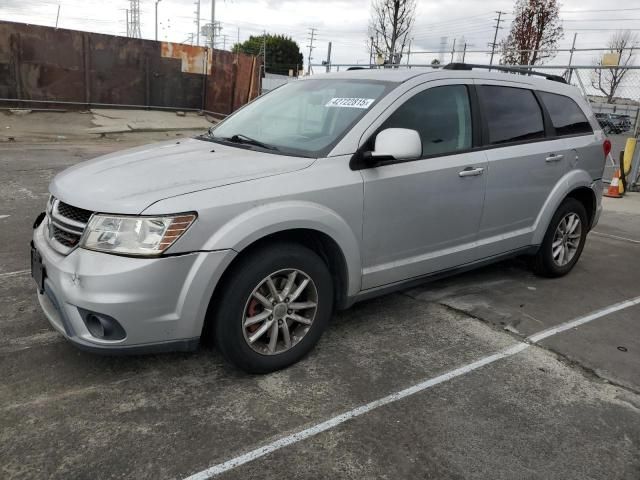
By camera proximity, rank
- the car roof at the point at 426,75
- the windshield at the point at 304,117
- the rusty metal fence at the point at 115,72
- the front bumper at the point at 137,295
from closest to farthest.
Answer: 1. the front bumper at the point at 137,295
2. the windshield at the point at 304,117
3. the car roof at the point at 426,75
4. the rusty metal fence at the point at 115,72

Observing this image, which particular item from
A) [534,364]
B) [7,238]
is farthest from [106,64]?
[534,364]

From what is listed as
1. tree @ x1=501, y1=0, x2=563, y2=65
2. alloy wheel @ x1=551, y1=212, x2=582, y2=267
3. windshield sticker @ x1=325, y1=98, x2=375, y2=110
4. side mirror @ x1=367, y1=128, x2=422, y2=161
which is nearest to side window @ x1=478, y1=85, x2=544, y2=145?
alloy wheel @ x1=551, y1=212, x2=582, y2=267

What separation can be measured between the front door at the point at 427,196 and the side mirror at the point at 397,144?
0.51ft

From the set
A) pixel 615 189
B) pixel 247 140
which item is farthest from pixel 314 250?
pixel 615 189

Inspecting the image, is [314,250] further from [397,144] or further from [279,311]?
[397,144]

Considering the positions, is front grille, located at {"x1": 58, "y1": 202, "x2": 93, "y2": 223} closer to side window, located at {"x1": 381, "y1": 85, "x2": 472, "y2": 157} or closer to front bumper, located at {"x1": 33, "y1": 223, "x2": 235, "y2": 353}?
front bumper, located at {"x1": 33, "y1": 223, "x2": 235, "y2": 353}

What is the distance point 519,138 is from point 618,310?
1.63 metres

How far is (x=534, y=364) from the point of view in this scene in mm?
3441

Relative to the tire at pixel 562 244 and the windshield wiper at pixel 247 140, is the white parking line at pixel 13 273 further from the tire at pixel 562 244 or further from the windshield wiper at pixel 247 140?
the tire at pixel 562 244

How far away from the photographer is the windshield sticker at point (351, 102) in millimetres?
3521

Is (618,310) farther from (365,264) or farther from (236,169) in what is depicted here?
(236,169)

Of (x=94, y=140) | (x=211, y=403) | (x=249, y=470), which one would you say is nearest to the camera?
(x=249, y=470)

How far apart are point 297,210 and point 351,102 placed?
1019 mm

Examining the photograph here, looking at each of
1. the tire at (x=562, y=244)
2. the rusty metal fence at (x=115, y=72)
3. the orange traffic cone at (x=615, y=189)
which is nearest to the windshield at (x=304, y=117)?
the tire at (x=562, y=244)
